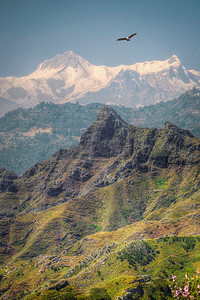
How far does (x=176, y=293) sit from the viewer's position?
103 meters

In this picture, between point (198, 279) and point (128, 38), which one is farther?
point (128, 38)

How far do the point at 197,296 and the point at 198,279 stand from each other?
445 centimetres

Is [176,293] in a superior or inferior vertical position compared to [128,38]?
inferior

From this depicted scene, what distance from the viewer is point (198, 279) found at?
108938mm

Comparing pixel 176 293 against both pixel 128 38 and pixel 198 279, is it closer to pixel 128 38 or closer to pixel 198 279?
pixel 198 279

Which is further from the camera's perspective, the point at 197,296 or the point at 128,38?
the point at 128,38

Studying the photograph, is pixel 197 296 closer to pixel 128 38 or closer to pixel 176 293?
pixel 176 293

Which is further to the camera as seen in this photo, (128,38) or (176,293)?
(128,38)

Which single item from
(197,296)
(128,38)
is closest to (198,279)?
(197,296)

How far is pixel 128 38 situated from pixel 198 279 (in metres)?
89.5

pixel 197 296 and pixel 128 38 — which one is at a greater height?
pixel 128 38

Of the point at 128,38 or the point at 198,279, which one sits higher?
the point at 128,38

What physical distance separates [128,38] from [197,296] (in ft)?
307

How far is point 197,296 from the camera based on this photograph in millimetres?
106938
